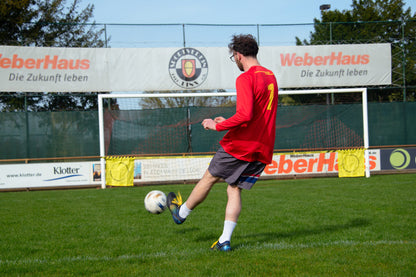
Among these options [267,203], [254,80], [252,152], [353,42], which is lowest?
[267,203]

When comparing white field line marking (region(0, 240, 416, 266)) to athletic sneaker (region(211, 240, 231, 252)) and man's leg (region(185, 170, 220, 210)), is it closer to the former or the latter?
athletic sneaker (region(211, 240, 231, 252))

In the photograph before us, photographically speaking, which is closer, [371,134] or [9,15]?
[371,134]

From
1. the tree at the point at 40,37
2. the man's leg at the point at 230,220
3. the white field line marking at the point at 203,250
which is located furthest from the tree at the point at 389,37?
the man's leg at the point at 230,220

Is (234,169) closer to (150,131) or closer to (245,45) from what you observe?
(245,45)

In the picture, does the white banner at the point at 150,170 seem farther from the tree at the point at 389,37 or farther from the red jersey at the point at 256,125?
the red jersey at the point at 256,125

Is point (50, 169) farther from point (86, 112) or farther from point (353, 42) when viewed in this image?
point (353, 42)

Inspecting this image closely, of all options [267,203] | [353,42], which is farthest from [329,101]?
[267,203]

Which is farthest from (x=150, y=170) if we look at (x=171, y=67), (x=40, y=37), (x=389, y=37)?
(x=389, y=37)

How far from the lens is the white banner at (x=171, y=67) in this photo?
15164mm

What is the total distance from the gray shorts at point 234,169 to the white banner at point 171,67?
12.6 metres

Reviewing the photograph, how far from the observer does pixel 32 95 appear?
15211mm

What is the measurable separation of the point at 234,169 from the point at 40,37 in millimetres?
15596

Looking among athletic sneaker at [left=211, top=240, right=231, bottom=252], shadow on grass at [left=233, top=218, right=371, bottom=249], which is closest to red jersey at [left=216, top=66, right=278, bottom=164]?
athletic sneaker at [left=211, top=240, right=231, bottom=252]

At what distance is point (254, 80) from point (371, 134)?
1440 cm
